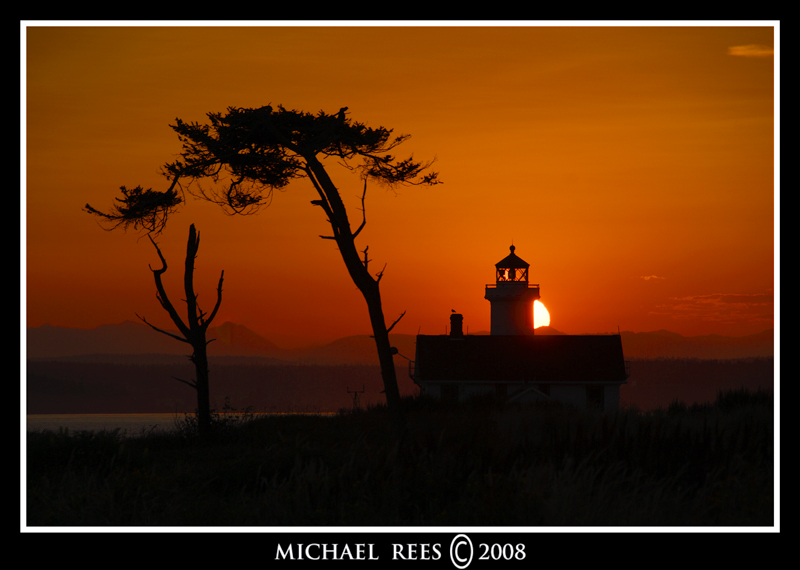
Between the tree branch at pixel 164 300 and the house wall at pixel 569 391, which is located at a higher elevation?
the tree branch at pixel 164 300

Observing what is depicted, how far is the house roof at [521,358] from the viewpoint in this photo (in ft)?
120

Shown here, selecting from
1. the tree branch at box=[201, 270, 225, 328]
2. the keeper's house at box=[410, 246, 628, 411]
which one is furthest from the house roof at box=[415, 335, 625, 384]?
the tree branch at box=[201, 270, 225, 328]

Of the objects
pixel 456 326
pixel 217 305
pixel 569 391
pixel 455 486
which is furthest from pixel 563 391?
pixel 455 486

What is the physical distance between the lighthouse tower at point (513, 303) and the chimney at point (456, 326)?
7.50ft

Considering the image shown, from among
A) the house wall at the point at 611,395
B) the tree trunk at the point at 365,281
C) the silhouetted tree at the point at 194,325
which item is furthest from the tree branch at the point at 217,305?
the house wall at the point at 611,395

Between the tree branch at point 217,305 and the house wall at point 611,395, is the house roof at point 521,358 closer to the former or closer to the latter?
the house wall at point 611,395

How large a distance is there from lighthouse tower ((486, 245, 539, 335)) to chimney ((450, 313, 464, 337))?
2.28 metres

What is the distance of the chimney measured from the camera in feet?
127

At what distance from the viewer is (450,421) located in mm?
18078

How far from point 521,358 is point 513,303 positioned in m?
4.13

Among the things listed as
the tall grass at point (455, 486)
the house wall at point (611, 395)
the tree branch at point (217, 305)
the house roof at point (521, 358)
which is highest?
the tree branch at point (217, 305)

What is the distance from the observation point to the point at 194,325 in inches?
750

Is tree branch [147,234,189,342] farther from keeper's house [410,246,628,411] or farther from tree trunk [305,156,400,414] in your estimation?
keeper's house [410,246,628,411]

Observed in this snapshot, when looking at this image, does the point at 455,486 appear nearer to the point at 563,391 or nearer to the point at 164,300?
the point at 164,300
